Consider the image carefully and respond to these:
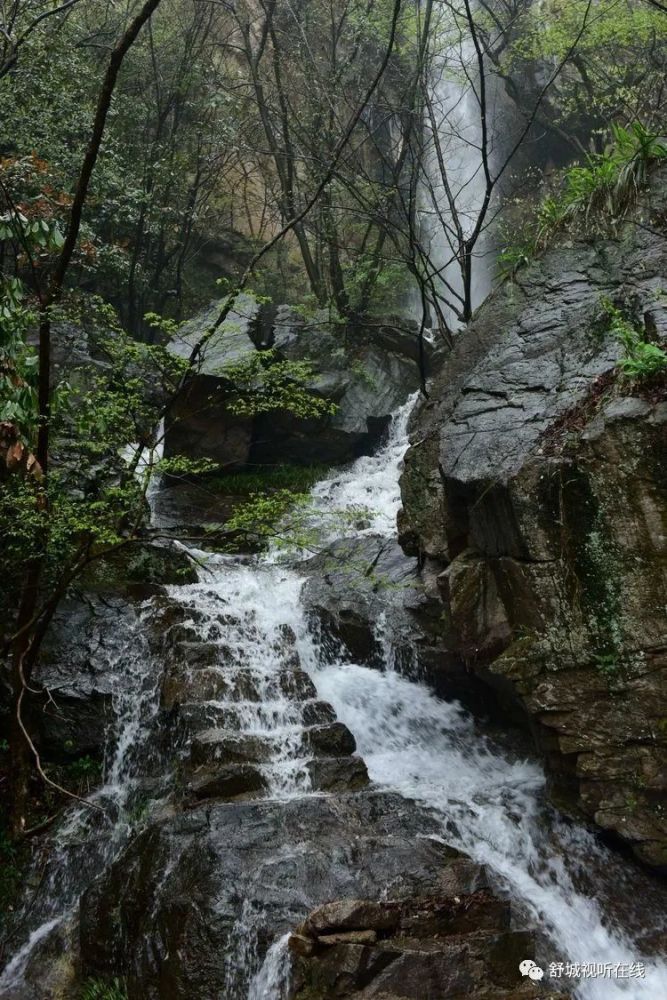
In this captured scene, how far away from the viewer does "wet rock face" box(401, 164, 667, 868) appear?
586cm

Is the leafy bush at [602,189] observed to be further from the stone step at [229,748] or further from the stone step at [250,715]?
the stone step at [229,748]

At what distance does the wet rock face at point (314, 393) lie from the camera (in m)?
13.7

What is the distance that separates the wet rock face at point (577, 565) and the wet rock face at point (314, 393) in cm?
668

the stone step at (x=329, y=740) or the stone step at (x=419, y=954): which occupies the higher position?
the stone step at (x=329, y=740)

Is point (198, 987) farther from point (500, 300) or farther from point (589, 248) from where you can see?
point (589, 248)

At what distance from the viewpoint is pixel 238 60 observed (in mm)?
→ 19172

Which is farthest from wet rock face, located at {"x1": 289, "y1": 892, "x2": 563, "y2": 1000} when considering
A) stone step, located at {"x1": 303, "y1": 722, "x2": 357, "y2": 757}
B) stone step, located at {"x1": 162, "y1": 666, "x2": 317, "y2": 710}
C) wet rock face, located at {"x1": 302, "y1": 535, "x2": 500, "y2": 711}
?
stone step, located at {"x1": 162, "y1": 666, "x2": 317, "y2": 710}

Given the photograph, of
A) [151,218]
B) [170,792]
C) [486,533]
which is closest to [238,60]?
[151,218]

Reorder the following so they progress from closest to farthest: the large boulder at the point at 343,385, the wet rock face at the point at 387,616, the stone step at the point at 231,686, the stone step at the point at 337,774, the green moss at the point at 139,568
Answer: the stone step at the point at 337,774 < the stone step at the point at 231,686 < the wet rock face at the point at 387,616 < the green moss at the point at 139,568 < the large boulder at the point at 343,385

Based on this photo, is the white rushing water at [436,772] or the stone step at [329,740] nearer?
the white rushing water at [436,772]

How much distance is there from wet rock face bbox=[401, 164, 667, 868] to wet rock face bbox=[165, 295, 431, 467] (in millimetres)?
6675

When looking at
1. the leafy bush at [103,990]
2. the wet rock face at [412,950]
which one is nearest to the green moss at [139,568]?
the leafy bush at [103,990]

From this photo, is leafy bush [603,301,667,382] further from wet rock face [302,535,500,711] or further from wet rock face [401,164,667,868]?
wet rock face [302,535,500,711]

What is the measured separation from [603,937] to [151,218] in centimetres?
1590
